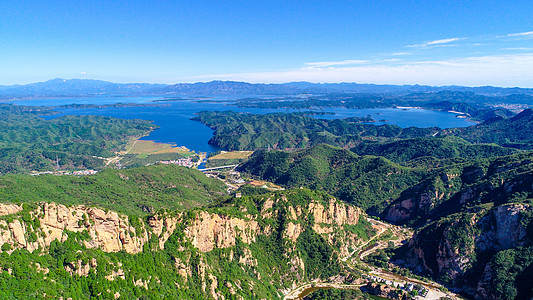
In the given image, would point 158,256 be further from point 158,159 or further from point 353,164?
point 158,159

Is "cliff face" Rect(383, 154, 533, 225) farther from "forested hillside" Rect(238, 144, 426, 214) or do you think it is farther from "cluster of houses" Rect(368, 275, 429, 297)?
"cluster of houses" Rect(368, 275, 429, 297)

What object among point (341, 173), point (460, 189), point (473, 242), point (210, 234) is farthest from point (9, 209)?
point (341, 173)

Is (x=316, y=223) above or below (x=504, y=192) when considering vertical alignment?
below

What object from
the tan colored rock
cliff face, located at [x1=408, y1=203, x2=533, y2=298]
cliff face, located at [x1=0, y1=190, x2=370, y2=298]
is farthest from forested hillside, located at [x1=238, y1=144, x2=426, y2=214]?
the tan colored rock

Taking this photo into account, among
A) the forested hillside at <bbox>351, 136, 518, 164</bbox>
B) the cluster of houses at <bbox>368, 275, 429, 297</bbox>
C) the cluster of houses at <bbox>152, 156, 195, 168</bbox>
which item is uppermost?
the forested hillside at <bbox>351, 136, 518, 164</bbox>

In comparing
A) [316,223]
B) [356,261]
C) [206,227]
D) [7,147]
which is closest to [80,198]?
[206,227]

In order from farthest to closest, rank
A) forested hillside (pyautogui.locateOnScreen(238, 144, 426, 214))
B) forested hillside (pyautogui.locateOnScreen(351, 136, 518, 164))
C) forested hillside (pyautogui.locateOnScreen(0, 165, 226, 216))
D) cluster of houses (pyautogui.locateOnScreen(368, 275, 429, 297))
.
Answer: forested hillside (pyautogui.locateOnScreen(351, 136, 518, 164)) < forested hillside (pyautogui.locateOnScreen(238, 144, 426, 214)) < forested hillside (pyautogui.locateOnScreen(0, 165, 226, 216)) < cluster of houses (pyautogui.locateOnScreen(368, 275, 429, 297))

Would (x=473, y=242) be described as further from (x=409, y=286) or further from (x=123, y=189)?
(x=123, y=189)
